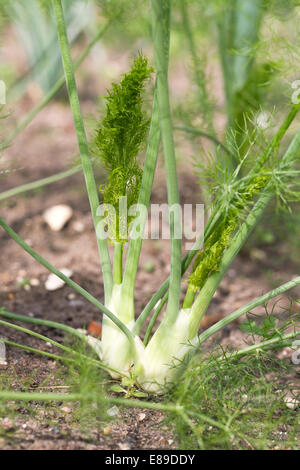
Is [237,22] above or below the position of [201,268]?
above

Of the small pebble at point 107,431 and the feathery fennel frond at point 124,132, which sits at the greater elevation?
the feathery fennel frond at point 124,132

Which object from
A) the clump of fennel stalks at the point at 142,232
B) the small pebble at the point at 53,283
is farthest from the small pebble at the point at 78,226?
the clump of fennel stalks at the point at 142,232

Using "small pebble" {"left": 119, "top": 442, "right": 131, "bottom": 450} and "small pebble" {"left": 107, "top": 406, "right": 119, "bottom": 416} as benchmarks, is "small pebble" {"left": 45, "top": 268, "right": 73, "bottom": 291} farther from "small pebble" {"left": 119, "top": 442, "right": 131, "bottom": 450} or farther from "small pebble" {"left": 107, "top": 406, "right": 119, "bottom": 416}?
"small pebble" {"left": 119, "top": 442, "right": 131, "bottom": 450}

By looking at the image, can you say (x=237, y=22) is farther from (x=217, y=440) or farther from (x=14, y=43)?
(x=14, y=43)

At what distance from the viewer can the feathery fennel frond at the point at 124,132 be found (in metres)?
1.04

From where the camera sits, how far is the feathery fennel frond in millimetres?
1037

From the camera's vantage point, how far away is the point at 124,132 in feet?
3.56

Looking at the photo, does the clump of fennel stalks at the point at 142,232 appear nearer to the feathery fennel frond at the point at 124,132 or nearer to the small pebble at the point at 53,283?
the feathery fennel frond at the point at 124,132

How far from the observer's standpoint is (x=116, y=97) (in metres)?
1.04

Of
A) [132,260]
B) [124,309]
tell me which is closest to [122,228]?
[132,260]

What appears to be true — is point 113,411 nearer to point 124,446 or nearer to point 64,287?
point 124,446

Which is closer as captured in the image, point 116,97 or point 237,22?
point 116,97
